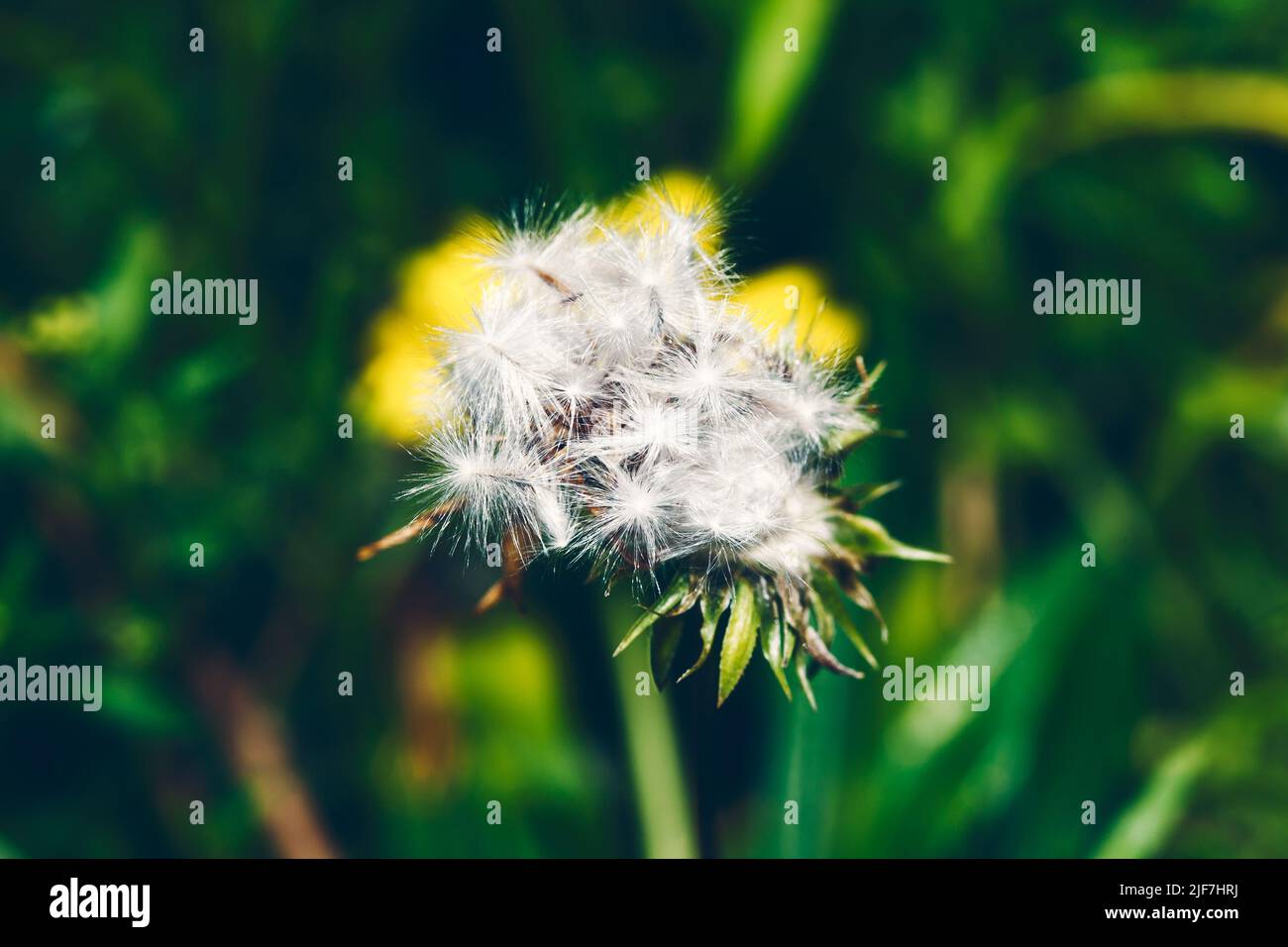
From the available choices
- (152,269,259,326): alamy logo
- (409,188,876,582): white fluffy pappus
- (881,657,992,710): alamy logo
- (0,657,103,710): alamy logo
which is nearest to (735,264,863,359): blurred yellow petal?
(409,188,876,582): white fluffy pappus

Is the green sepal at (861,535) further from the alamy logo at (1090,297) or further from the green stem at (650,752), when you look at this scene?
the alamy logo at (1090,297)

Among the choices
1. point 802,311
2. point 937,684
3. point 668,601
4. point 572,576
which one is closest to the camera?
point 668,601

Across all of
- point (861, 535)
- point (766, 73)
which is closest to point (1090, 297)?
point (766, 73)

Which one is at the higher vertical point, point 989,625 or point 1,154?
point 1,154

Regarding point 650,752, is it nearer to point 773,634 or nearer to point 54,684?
point 54,684

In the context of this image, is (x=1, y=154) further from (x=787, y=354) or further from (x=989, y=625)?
(x=989, y=625)
